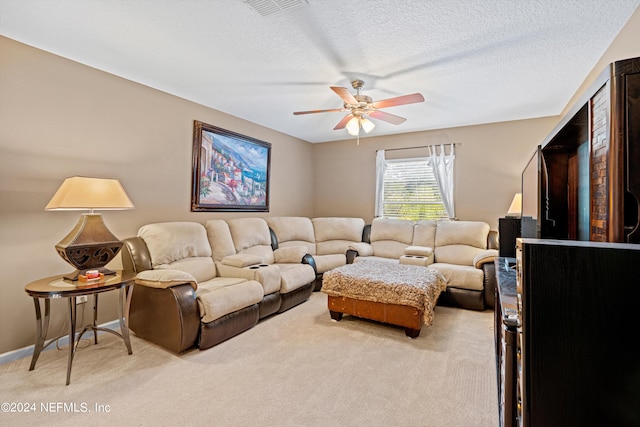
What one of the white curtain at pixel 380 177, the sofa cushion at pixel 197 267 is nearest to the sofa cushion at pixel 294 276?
the sofa cushion at pixel 197 267

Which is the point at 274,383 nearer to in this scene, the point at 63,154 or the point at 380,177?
the point at 63,154

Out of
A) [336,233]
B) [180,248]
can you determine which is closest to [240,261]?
[180,248]

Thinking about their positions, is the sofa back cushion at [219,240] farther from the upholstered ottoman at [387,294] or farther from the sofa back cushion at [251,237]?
the upholstered ottoman at [387,294]

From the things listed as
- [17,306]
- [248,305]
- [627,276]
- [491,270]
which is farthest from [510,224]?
[17,306]

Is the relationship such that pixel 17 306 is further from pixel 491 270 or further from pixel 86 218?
pixel 491 270

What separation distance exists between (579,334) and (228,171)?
4.04m

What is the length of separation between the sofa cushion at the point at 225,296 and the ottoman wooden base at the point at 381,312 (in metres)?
0.82

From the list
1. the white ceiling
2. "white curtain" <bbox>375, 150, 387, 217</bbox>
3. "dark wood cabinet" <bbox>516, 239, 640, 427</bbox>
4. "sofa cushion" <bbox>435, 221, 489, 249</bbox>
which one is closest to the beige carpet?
"dark wood cabinet" <bbox>516, 239, 640, 427</bbox>

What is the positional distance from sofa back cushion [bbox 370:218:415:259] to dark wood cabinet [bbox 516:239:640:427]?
3875mm

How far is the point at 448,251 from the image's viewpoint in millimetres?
4254

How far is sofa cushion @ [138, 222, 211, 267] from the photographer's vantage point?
9.54 ft

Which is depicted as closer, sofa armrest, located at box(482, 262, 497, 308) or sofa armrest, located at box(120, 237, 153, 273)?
sofa armrest, located at box(120, 237, 153, 273)

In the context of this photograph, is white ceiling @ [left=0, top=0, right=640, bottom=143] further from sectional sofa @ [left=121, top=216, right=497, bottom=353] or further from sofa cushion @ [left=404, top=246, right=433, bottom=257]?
sofa cushion @ [left=404, top=246, right=433, bottom=257]

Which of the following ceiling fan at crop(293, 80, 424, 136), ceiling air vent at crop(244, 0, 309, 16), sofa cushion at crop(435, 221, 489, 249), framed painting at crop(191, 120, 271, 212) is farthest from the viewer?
sofa cushion at crop(435, 221, 489, 249)
